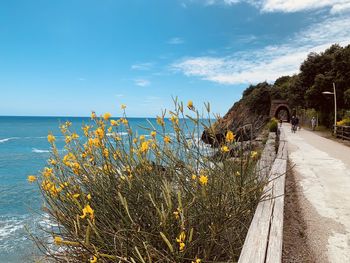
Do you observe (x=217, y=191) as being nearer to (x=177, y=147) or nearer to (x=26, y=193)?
(x=177, y=147)

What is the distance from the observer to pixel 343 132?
14.6m

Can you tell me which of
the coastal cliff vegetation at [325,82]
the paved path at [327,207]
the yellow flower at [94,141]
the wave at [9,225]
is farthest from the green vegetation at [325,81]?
the yellow flower at [94,141]

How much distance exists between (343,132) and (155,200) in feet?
50.6

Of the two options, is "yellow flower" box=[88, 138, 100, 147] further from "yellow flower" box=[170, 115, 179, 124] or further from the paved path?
the paved path

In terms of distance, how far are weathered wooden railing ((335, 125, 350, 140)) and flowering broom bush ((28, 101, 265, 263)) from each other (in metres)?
14.0

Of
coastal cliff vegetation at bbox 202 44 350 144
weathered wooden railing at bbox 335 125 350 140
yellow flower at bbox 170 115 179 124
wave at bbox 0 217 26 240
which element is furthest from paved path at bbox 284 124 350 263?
coastal cliff vegetation at bbox 202 44 350 144

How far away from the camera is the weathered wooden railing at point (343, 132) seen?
1411 centimetres

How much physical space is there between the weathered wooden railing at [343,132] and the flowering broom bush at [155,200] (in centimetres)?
1401

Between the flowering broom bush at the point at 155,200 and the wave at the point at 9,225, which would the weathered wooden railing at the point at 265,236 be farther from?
the wave at the point at 9,225

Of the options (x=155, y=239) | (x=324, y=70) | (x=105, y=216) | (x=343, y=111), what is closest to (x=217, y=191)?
(x=155, y=239)

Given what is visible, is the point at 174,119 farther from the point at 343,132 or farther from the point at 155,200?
the point at 343,132

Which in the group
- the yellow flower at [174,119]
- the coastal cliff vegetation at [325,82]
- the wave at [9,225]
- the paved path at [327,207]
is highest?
the coastal cliff vegetation at [325,82]

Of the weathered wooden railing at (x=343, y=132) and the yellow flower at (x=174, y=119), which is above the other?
the yellow flower at (x=174, y=119)

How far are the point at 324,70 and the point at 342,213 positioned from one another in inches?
959
